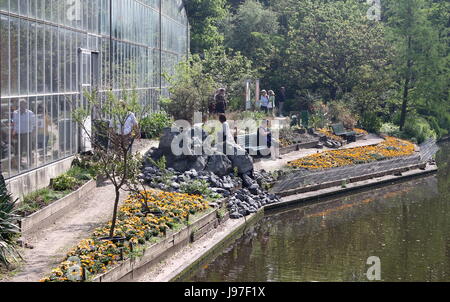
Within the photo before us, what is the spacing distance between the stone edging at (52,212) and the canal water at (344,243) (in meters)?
3.18

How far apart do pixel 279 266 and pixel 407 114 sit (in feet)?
105

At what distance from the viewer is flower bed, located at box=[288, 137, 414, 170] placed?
88.9 ft

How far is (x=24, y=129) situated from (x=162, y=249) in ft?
16.0

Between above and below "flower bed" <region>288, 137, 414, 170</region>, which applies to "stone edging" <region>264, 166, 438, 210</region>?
below

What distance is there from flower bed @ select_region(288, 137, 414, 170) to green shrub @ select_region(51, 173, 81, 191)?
32.2 ft

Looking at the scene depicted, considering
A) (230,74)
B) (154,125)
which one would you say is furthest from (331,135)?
(154,125)

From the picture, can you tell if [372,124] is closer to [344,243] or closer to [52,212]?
[344,243]

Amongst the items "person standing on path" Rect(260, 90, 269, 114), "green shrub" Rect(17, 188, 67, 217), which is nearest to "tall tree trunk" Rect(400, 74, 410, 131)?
"person standing on path" Rect(260, 90, 269, 114)

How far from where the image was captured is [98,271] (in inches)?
492

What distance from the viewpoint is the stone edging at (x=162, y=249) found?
42.2 feet

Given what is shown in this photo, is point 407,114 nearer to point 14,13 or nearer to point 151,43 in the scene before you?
point 151,43

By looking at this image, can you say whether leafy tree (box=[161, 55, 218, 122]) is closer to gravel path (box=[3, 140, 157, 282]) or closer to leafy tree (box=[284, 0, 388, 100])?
gravel path (box=[3, 140, 157, 282])

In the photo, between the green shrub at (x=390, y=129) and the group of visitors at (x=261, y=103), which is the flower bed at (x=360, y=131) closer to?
the green shrub at (x=390, y=129)

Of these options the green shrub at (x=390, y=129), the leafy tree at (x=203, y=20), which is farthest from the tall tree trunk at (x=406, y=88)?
the leafy tree at (x=203, y=20)
